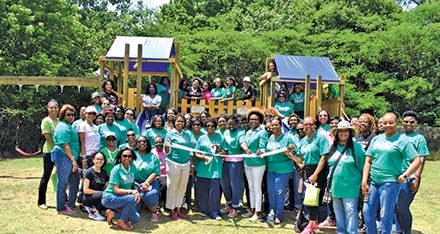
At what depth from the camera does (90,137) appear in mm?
6707

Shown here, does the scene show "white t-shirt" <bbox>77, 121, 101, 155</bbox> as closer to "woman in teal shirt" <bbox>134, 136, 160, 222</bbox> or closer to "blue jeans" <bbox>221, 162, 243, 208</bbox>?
"woman in teal shirt" <bbox>134, 136, 160, 222</bbox>

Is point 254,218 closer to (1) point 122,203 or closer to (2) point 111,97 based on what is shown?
(1) point 122,203

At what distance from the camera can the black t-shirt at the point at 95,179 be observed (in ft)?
21.2

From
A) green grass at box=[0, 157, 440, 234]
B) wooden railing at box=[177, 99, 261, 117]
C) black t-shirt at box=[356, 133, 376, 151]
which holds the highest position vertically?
wooden railing at box=[177, 99, 261, 117]

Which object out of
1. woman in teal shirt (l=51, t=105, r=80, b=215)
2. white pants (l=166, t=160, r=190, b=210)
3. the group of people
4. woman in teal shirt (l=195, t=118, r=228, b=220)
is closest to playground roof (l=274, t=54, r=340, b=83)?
the group of people

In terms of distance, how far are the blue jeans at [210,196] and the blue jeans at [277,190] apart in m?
0.88

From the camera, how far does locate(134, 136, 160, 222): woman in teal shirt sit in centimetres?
645

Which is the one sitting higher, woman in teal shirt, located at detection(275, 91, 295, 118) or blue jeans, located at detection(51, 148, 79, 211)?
woman in teal shirt, located at detection(275, 91, 295, 118)

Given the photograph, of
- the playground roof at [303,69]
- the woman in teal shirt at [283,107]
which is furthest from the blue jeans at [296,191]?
the playground roof at [303,69]

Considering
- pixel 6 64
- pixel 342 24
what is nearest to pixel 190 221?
pixel 6 64

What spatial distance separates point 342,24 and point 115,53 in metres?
15.1

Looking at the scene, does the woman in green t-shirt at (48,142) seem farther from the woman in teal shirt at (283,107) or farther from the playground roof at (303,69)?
the playground roof at (303,69)

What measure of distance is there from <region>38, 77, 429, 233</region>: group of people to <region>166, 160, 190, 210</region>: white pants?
0.02m

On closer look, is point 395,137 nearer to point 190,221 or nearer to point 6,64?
point 190,221
